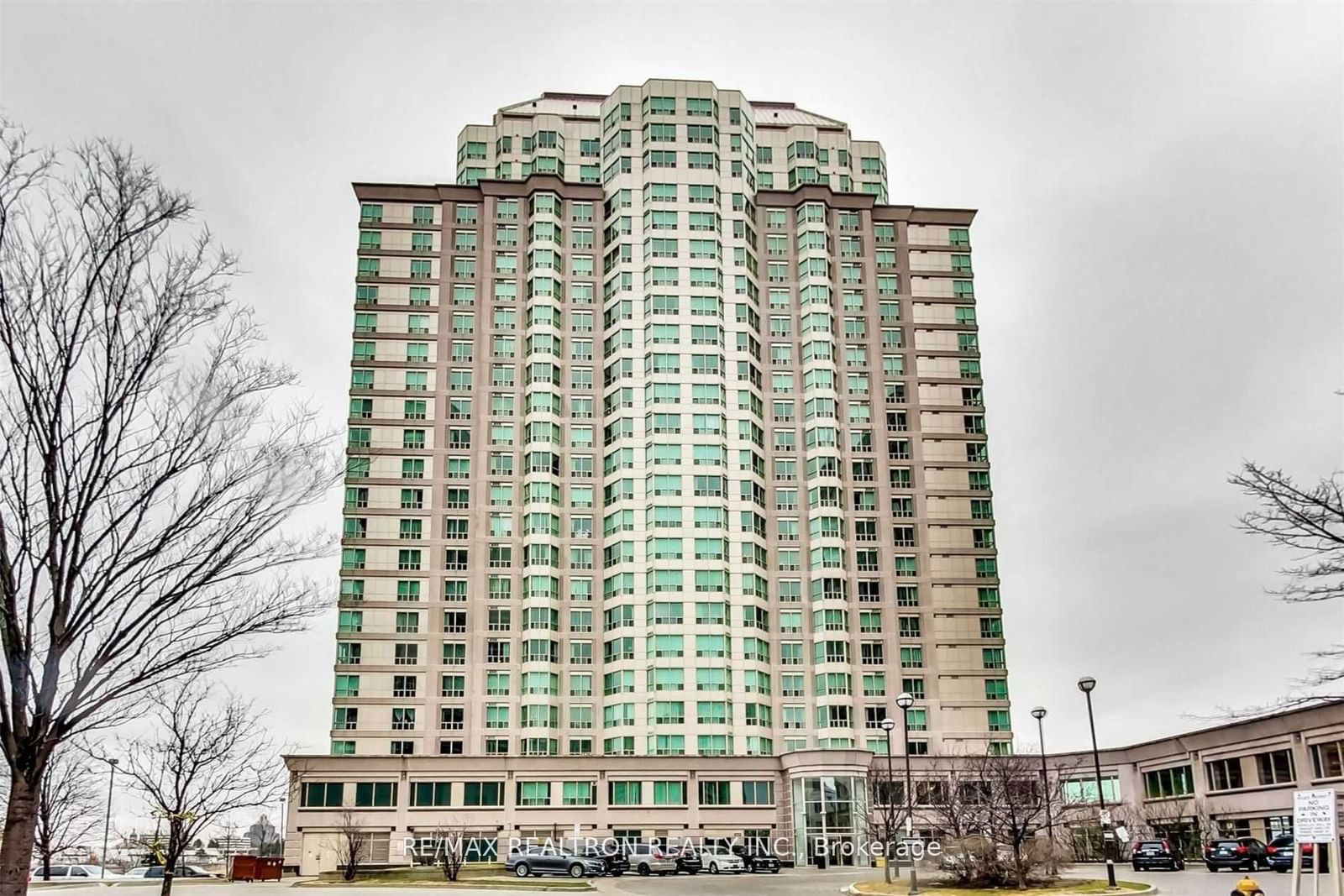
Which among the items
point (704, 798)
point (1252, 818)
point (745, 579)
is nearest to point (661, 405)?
point (745, 579)

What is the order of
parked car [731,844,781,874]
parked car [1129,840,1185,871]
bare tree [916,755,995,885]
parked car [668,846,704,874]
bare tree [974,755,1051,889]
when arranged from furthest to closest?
parked car [731,844,781,874]
parked car [668,846,704,874]
parked car [1129,840,1185,871]
bare tree [916,755,995,885]
bare tree [974,755,1051,889]

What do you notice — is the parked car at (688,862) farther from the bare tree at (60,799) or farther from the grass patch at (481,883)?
the bare tree at (60,799)

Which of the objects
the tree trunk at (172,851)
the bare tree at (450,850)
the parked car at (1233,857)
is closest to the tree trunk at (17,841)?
the tree trunk at (172,851)

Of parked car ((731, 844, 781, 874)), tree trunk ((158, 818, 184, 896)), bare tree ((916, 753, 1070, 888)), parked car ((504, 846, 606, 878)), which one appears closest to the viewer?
tree trunk ((158, 818, 184, 896))

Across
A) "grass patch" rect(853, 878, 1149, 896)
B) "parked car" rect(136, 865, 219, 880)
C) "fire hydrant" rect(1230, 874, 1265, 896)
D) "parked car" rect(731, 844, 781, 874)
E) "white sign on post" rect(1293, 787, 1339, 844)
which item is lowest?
"parked car" rect(731, 844, 781, 874)

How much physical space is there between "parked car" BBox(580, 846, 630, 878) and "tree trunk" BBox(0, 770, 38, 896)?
4838cm

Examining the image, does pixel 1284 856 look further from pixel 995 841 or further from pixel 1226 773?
pixel 1226 773

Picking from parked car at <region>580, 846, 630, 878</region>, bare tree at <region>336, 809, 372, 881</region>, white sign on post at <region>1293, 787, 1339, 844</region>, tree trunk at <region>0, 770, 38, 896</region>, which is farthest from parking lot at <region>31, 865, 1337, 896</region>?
tree trunk at <region>0, 770, 38, 896</region>

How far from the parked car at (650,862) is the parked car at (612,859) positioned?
1.04ft

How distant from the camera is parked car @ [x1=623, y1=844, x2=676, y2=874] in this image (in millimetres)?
63031

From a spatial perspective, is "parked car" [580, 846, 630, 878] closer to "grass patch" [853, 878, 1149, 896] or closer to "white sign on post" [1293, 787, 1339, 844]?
"grass patch" [853, 878, 1149, 896]

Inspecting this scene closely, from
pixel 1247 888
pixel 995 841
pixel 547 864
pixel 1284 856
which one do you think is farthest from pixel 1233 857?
pixel 1247 888

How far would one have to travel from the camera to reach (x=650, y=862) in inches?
2517

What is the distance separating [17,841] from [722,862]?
56.7 meters
